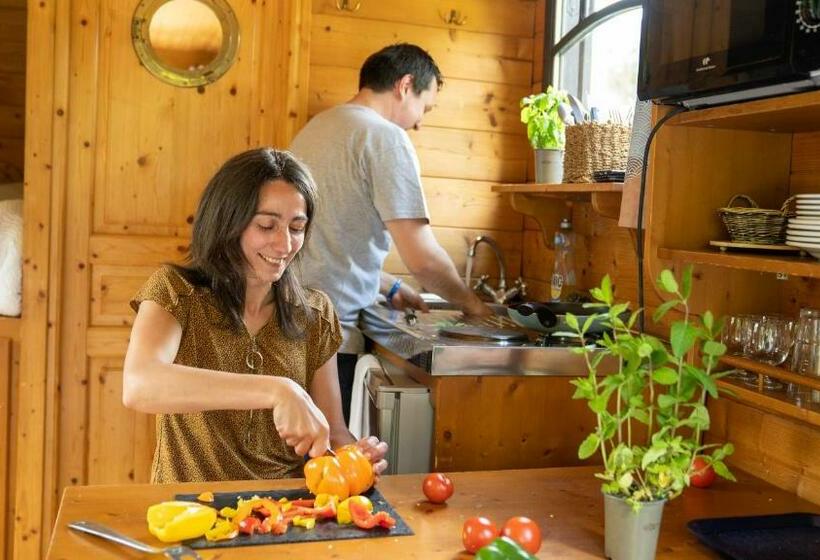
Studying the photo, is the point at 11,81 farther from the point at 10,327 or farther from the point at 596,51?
the point at 596,51

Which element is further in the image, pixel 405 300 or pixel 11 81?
pixel 11 81

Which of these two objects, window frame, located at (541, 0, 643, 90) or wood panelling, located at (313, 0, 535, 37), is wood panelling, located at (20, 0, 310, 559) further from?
window frame, located at (541, 0, 643, 90)

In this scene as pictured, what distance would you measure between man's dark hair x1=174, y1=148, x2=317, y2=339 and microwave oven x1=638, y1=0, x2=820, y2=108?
728mm

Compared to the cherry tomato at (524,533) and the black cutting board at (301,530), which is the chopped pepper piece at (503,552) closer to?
the cherry tomato at (524,533)

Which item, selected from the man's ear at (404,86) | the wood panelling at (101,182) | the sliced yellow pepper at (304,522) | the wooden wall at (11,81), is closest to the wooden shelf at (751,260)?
the sliced yellow pepper at (304,522)

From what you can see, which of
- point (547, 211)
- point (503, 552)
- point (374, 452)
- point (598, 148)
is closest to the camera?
point (503, 552)

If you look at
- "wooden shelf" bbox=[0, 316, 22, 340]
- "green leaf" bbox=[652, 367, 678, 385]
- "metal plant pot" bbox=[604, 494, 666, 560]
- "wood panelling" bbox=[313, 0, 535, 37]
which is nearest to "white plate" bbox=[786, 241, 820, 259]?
"green leaf" bbox=[652, 367, 678, 385]

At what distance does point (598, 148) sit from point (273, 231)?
40.0 inches

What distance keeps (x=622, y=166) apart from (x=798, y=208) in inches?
36.5

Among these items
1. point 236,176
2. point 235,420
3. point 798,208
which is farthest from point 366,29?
point 798,208

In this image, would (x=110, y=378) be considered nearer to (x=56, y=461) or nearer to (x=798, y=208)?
(x=56, y=461)

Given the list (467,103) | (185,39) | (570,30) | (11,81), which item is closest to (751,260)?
(570,30)

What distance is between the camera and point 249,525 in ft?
4.53

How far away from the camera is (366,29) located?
123 inches
